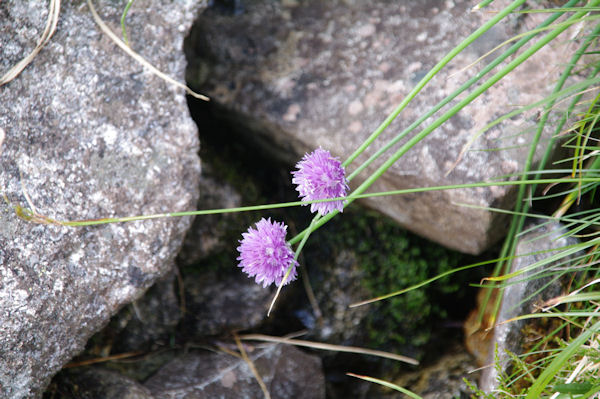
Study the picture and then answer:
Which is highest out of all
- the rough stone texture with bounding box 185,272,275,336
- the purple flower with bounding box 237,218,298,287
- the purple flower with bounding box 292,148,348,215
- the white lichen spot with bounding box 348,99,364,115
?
the purple flower with bounding box 292,148,348,215

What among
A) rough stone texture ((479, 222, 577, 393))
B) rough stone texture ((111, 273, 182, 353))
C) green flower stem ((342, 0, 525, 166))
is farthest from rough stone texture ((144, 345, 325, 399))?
green flower stem ((342, 0, 525, 166))

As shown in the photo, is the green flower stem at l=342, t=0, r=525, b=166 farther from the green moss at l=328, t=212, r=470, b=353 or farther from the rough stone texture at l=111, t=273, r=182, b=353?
the rough stone texture at l=111, t=273, r=182, b=353

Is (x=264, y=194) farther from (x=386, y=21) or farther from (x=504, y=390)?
(x=504, y=390)

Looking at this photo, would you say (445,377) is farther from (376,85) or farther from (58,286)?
(58,286)

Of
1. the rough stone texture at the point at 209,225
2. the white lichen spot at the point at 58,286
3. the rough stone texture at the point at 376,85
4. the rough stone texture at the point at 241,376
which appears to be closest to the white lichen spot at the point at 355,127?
the rough stone texture at the point at 376,85

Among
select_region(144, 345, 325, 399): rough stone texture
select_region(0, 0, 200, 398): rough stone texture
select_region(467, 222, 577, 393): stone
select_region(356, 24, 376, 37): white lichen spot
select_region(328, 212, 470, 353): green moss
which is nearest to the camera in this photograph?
select_region(0, 0, 200, 398): rough stone texture

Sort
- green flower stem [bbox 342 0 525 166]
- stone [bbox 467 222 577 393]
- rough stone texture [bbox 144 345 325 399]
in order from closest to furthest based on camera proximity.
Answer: green flower stem [bbox 342 0 525 166], stone [bbox 467 222 577 393], rough stone texture [bbox 144 345 325 399]

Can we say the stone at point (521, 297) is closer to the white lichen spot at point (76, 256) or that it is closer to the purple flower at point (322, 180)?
the purple flower at point (322, 180)
